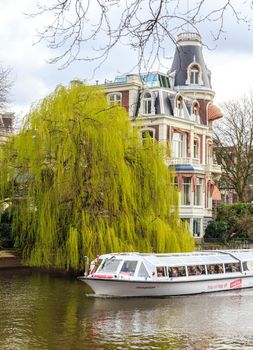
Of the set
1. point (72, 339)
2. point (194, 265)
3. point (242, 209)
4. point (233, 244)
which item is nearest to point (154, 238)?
point (194, 265)

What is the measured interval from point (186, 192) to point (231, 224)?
4.69 meters

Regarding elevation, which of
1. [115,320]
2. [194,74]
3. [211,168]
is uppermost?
[194,74]

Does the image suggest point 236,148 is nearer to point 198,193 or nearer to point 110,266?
point 198,193

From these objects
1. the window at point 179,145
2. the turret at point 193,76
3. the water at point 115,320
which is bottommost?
the water at point 115,320

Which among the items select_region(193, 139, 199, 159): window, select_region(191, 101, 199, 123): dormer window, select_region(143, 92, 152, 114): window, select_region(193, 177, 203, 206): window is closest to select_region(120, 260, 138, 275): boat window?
select_region(193, 177, 203, 206): window

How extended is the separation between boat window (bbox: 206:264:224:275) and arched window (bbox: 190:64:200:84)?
24.8 meters

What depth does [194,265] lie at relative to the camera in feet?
94.1

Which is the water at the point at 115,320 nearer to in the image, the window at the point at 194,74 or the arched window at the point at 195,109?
the arched window at the point at 195,109

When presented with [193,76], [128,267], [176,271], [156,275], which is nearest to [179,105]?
[193,76]

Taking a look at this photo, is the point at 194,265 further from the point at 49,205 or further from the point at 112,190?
the point at 49,205

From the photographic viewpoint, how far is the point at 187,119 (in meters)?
49.2

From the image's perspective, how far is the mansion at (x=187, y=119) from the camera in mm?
47469

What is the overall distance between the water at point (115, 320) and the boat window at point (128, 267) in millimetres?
1264

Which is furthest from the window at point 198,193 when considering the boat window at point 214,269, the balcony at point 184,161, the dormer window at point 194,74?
the boat window at point 214,269
